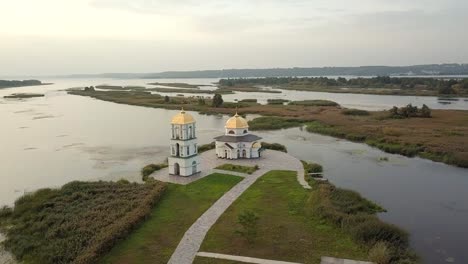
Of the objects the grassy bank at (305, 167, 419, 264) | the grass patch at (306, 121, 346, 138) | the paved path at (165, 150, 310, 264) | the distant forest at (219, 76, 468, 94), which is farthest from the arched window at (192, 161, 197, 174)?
the distant forest at (219, 76, 468, 94)

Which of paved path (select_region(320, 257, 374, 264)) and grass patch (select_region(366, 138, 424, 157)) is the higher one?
grass patch (select_region(366, 138, 424, 157))

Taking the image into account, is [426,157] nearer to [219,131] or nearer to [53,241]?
[219,131]

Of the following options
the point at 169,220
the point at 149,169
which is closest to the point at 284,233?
the point at 169,220

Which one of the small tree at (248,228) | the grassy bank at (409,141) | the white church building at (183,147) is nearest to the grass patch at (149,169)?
the white church building at (183,147)

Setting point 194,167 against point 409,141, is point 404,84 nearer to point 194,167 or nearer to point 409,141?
point 409,141

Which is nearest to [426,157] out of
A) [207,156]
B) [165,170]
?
[207,156]

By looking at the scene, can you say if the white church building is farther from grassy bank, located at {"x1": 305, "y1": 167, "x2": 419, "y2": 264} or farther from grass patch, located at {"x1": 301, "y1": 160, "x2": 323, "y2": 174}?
grassy bank, located at {"x1": 305, "y1": 167, "x2": 419, "y2": 264}
